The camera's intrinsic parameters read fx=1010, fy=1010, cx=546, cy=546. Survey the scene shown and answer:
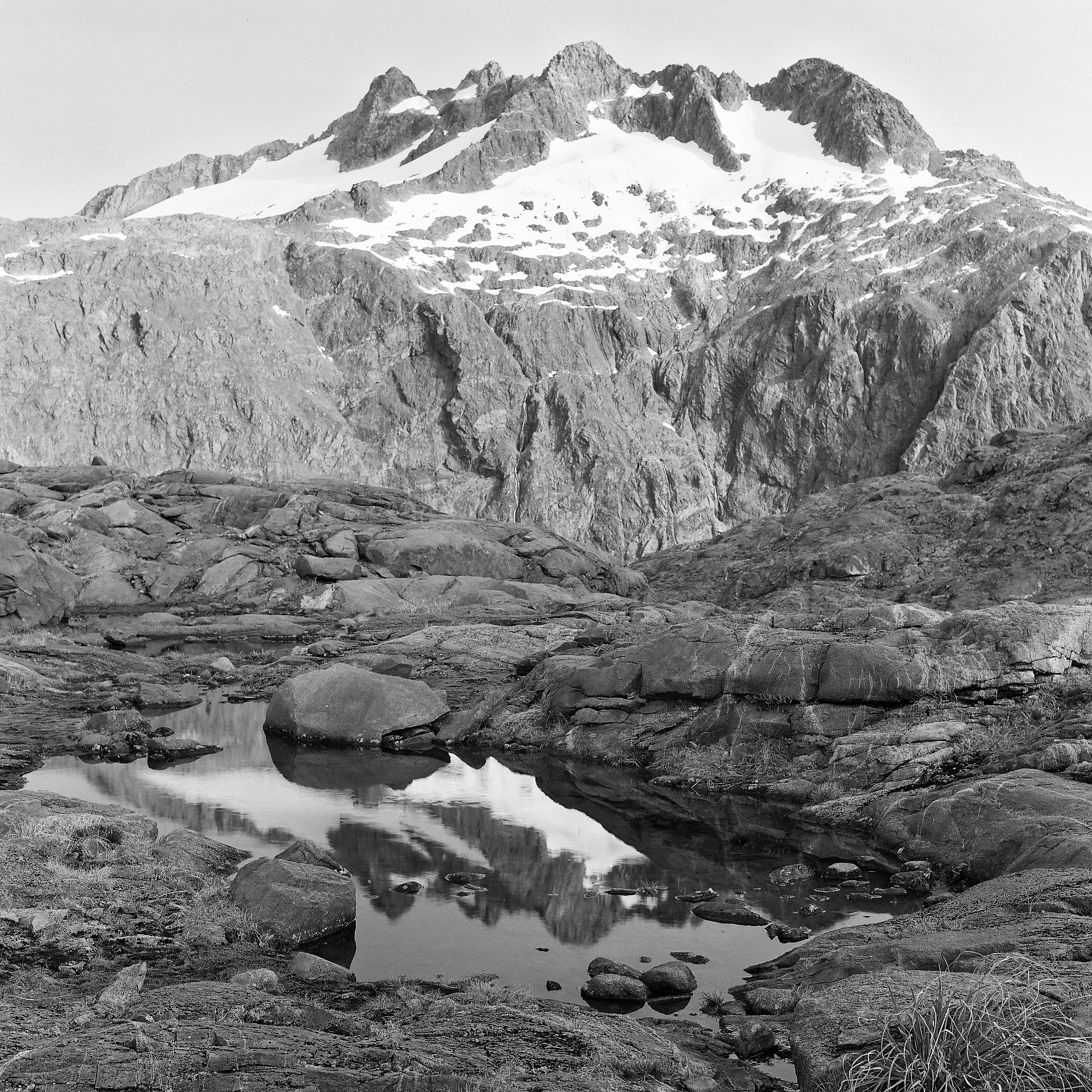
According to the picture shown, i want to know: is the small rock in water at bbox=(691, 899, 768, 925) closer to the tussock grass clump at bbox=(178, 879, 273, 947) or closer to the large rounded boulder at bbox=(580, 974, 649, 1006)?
the large rounded boulder at bbox=(580, 974, 649, 1006)

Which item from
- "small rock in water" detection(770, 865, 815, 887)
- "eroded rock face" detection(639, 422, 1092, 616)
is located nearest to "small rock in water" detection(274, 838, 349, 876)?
"small rock in water" detection(770, 865, 815, 887)

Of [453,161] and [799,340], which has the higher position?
[453,161]

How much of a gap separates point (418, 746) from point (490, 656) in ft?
29.8

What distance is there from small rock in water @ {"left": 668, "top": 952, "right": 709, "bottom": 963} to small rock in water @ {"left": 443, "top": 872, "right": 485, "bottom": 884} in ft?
12.0

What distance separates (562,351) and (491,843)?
140092 millimetres

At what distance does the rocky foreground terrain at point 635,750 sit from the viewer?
8297 mm

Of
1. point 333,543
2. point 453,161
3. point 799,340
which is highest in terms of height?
point 453,161

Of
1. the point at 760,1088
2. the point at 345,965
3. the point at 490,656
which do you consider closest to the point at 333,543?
the point at 490,656

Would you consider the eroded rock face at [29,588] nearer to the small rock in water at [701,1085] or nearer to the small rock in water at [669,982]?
the small rock in water at [669,982]

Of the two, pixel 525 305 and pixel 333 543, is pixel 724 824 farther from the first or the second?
pixel 525 305

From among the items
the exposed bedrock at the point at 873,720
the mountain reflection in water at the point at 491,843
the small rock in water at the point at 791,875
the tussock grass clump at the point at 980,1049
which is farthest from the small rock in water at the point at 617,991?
the exposed bedrock at the point at 873,720

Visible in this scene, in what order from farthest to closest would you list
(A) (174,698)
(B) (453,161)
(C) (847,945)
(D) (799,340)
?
(B) (453,161)
(D) (799,340)
(A) (174,698)
(C) (847,945)

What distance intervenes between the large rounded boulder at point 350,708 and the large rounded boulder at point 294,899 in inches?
428

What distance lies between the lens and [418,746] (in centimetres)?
2423
